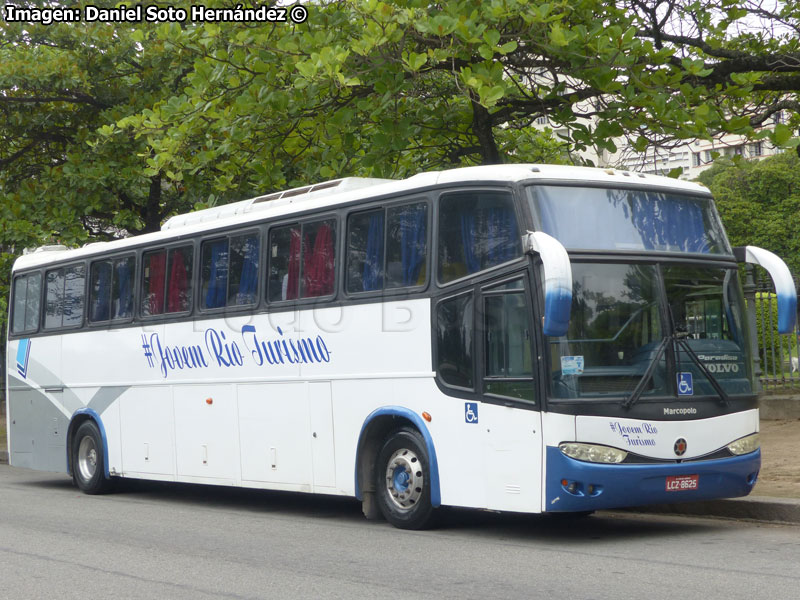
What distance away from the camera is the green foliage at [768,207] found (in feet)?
225

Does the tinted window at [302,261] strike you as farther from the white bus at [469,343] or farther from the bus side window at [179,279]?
the bus side window at [179,279]

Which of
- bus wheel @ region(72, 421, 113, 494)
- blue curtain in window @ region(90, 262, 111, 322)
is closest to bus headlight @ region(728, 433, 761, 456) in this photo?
blue curtain in window @ region(90, 262, 111, 322)

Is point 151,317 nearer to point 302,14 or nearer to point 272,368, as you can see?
point 272,368

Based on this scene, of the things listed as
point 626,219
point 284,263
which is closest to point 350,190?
point 284,263

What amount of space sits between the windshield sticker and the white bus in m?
0.01

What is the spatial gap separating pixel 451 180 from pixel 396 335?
5.03 ft

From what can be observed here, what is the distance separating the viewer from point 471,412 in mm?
10328

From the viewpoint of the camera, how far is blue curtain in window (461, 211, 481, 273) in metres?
10.4

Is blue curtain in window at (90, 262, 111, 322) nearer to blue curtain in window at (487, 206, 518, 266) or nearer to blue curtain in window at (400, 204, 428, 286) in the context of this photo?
blue curtain in window at (400, 204, 428, 286)

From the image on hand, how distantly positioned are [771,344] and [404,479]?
8.43 metres

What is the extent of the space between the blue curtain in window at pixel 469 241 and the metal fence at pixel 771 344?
719cm

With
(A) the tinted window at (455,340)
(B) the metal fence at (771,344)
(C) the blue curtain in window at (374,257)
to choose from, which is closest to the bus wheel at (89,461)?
(C) the blue curtain in window at (374,257)

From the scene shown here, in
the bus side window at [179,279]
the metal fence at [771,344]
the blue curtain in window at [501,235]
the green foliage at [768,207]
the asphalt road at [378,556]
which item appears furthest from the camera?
the green foliage at [768,207]

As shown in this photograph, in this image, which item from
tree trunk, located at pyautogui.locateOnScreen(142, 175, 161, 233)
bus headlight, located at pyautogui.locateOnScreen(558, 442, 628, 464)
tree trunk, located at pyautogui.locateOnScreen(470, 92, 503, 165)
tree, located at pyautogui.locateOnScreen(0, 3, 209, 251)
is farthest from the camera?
tree trunk, located at pyautogui.locateOnScreen(142, 175, 161, 233)
